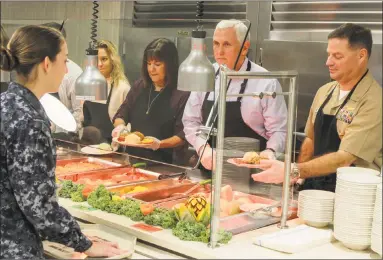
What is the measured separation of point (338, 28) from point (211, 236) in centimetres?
129

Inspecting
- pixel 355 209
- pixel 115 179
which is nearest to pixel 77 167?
pixel 115 179

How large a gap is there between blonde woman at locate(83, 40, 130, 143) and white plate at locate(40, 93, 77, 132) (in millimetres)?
179

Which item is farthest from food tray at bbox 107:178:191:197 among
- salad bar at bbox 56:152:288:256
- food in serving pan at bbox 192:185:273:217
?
food in serving pan at bbox 192:185:273:217

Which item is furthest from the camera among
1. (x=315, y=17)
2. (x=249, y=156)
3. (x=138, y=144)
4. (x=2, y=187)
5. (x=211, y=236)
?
(x=138, y=144)

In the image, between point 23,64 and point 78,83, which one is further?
point 78,83

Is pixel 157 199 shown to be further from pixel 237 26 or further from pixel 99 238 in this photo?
pixel 237 26

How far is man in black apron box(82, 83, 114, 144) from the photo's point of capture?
4.33 m

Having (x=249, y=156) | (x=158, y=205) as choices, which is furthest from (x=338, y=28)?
(x=158, y=205)

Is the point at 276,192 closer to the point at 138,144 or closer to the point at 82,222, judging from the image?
the point at 82,222

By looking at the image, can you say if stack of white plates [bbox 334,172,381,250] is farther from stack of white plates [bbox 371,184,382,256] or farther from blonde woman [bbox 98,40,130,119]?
blonde woman [bbox 98,40,130,119]

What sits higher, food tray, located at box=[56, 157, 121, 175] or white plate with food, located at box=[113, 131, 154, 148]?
white plate with food, located at box=[113, 131, 154, 148]

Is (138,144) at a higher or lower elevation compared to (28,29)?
lower

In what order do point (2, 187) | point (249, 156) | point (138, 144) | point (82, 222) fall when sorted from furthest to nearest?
point (138, 144) < point (82, 222) < point (249, 156) < point (2, 187)

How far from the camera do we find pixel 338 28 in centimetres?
288
